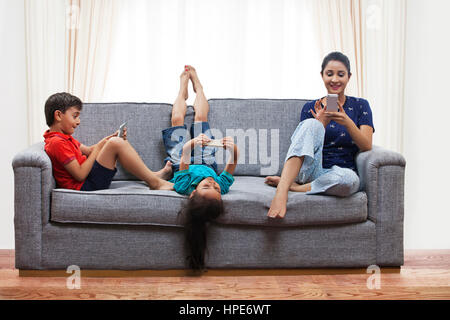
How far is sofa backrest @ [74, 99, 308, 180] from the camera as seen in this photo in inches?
108

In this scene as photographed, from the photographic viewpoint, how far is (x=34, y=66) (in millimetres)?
3418

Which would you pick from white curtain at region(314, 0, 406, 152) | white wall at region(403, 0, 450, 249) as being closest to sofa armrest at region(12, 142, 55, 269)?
white curtain at region(314, 0, 406, 152)

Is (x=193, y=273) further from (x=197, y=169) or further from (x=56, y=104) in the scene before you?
(x=56, y=104)

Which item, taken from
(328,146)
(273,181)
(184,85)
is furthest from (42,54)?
(328,146)

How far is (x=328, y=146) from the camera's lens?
2533mm

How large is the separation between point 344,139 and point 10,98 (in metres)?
2.25

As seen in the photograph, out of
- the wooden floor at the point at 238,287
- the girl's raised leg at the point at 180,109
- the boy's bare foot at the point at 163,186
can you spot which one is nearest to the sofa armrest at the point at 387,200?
the wooden floor at the point at 238,287

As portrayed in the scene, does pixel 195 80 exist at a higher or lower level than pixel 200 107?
higher

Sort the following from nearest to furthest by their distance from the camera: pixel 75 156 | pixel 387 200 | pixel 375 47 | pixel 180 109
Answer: pixel 387 200 < pixel 75 156 < pixel 180 109 < pixel 375 47

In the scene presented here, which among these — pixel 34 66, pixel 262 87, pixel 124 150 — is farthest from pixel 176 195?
pixel 34 66

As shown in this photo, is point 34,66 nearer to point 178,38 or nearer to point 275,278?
point 178,38

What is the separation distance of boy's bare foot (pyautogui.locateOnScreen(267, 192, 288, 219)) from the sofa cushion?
0.10ft

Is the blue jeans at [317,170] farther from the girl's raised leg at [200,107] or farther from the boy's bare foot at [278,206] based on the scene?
the girl's raised leg at [200,107]

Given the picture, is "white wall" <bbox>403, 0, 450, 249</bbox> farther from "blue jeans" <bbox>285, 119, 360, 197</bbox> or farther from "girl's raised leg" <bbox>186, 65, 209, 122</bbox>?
"girl's raised leg" <bbox>186, 65, 209, 122</bbox>
